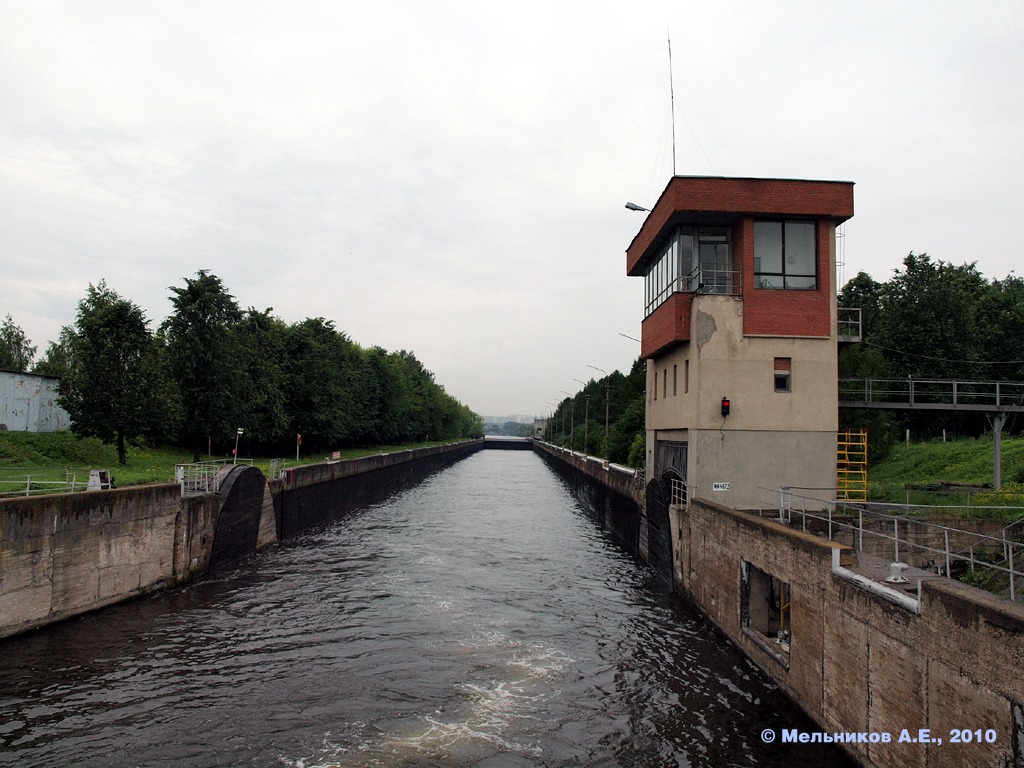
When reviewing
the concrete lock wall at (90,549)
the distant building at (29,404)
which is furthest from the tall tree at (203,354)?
the concrete lock wall at (90,549)

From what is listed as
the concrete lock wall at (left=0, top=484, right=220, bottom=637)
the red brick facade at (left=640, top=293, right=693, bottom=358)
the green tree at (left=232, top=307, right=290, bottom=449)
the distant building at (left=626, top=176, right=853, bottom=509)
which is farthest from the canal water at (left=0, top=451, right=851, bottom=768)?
the green tree at (left=232, top=307, right=290, bottom=449)

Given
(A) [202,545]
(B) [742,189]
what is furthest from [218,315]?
(B) [742,189]


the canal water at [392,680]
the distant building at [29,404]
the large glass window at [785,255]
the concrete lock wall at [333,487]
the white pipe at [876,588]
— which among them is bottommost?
the canal water at [392,680]

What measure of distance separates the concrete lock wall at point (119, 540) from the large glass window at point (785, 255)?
17691mm

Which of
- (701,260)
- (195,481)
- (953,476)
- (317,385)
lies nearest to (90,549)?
(195,481)

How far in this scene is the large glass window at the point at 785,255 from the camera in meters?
19.9

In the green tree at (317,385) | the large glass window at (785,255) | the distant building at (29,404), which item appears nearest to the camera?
the large glass window at (785,255)

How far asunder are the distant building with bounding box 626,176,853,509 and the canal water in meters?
4.63

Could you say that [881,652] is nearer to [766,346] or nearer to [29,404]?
[766,346]

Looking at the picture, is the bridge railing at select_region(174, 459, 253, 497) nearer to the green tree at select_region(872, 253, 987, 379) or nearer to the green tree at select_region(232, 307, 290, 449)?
the green tree at select_region(232, 307, 290, 449)

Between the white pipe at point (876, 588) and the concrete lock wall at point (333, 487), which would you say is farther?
the concrete lock wall at point (333, 487)

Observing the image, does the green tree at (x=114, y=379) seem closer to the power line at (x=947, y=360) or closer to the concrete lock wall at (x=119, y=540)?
the concrete lock wall at (x=119, y=540)

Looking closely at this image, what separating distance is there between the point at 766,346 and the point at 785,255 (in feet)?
8.86

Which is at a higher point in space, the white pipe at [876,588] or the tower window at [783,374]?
the tower window at [783,374]
